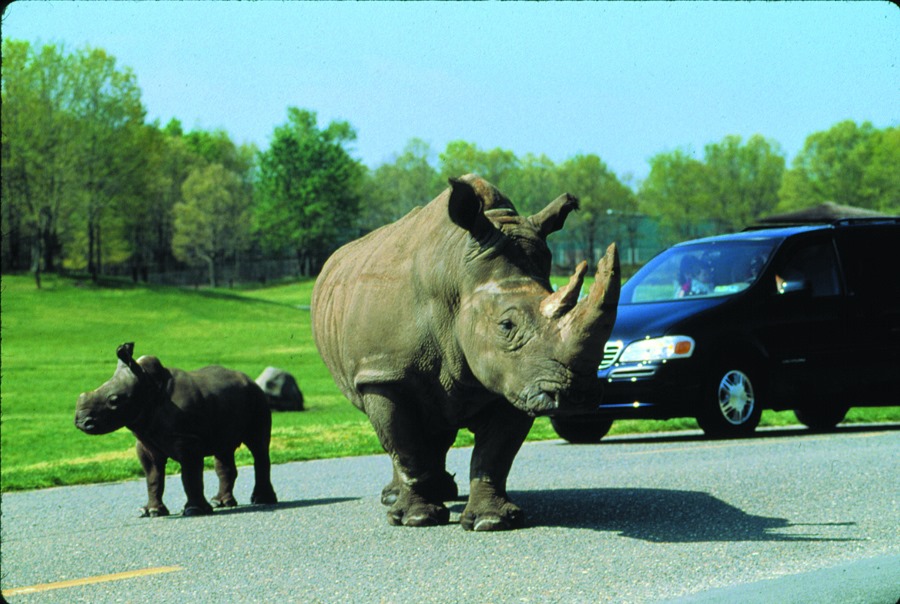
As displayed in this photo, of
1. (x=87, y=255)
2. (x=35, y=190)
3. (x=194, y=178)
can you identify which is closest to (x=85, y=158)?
(x=35, y=190)

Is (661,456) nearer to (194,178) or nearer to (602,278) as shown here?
(602,278)

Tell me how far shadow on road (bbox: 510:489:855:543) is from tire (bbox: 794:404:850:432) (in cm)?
608

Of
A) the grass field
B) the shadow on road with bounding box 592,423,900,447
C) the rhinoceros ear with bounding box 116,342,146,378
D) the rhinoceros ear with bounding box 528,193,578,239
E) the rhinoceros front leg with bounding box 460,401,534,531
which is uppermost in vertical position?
the rhinoceros ear with bounding box 528,193,578,239

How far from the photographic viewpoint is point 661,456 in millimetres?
11148

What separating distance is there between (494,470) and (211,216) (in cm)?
8102

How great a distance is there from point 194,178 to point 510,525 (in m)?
82.4

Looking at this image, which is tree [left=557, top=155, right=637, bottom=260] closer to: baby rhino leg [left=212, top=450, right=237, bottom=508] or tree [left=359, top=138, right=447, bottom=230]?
tree [left=359, top=138, right=447, bottom=230]

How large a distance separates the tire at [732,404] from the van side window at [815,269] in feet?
4.79

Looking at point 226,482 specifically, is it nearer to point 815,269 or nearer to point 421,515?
point 421,515

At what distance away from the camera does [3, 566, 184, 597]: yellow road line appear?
19.5 feet

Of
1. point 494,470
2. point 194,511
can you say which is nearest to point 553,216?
point 494,470

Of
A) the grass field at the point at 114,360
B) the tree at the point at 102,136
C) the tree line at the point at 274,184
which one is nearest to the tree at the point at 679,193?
the tree line at the point at 274,184

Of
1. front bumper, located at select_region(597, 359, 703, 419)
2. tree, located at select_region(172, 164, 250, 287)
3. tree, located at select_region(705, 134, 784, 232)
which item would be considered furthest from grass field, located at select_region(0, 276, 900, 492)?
tree, located at select_region(705, 134, 784, 232)

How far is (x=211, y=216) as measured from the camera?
86.2 metres
